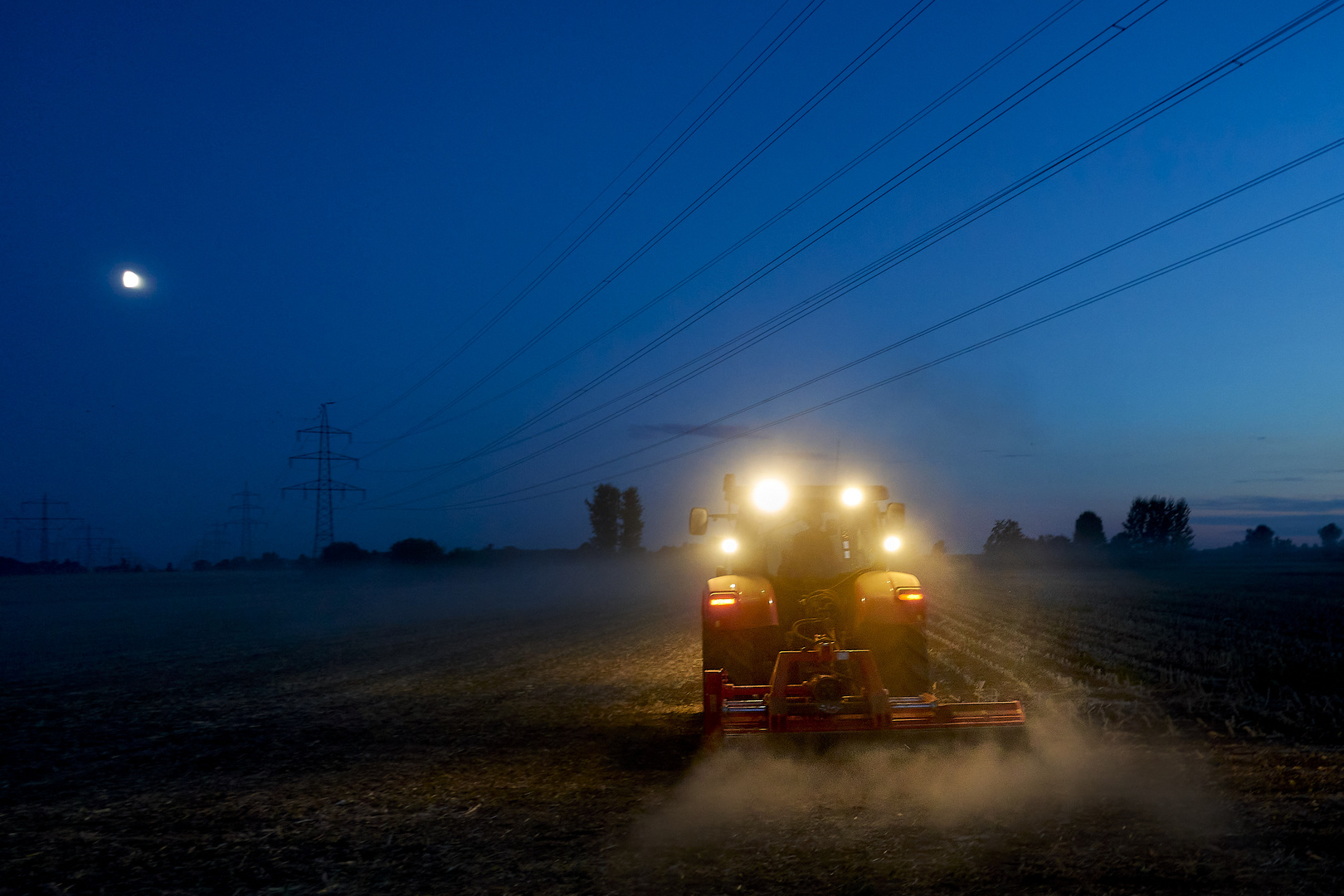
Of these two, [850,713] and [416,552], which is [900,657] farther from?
[416,552]

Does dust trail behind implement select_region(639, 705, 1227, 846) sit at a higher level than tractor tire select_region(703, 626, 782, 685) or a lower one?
lower

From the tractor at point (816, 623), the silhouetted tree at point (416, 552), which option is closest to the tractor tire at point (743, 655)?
the tractor at point (816, 623)

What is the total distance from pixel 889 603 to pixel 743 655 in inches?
62.9

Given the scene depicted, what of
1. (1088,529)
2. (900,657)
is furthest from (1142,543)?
(900,657)

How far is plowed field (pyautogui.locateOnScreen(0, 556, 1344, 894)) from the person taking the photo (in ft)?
17.0

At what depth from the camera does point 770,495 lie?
380 inches

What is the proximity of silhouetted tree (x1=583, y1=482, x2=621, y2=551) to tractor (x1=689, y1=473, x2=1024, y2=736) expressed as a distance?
9079 cm

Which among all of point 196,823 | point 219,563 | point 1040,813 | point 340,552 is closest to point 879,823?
point 1040,813

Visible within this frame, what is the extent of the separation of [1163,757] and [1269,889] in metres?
3.35

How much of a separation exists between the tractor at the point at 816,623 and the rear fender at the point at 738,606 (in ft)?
0.04

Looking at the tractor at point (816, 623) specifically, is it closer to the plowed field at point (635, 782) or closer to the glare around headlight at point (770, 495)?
the glare around headlight at point (770, 495)

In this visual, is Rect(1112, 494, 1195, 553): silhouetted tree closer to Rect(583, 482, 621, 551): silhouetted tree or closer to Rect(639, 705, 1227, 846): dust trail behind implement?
Rect(583, 482, 621, 551): silhouetted tree

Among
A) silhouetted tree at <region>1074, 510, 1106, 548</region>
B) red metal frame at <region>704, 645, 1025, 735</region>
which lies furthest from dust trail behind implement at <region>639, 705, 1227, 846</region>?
silhouetted tree at <region>1074, 510, 1106, 548</region>

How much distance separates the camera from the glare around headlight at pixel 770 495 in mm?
9531
